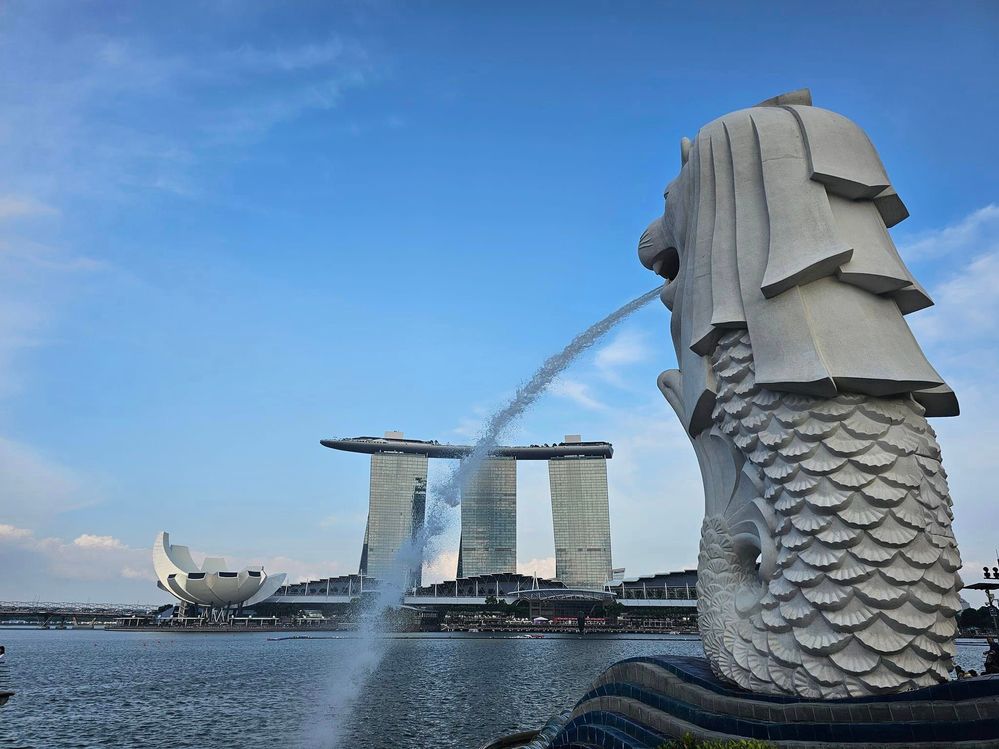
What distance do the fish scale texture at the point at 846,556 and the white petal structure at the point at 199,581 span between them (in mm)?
104331

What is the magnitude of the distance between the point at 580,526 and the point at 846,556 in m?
128

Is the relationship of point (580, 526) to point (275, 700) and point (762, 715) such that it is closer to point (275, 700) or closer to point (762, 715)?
point (275, 700)

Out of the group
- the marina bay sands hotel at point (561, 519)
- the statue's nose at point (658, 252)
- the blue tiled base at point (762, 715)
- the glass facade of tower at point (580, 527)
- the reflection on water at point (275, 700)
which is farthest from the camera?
the glass facade of tower at point (580, 527)

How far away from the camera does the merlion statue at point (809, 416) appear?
10.2 meters

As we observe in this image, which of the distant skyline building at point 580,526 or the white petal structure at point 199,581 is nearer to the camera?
the white petal structure at point 199,581

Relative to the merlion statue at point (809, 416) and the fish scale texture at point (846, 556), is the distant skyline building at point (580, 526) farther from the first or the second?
the fish scale texture at point (846, 556)

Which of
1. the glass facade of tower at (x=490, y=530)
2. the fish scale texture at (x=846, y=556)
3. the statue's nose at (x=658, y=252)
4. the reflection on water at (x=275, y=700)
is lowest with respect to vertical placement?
the reflection on water at (x=275, y=700)

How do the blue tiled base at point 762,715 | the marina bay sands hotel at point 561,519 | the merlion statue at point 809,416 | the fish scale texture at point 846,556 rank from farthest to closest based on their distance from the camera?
the marina bay sands hotel at point 561,519 → the merlion statue at point 809,416 → the fish scale texture at point 846,556 → the blue tiled base at point 762,715

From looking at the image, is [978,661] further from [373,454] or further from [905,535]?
[373,454]

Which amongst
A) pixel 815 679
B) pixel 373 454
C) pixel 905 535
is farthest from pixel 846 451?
pixel 373 454

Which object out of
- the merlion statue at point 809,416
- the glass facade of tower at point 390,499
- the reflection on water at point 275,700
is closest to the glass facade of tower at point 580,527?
the glass facade of tower at point 390,499

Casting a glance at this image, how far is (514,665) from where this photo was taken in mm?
40594

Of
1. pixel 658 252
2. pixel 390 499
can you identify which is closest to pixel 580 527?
pixel 390 499

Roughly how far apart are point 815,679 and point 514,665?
3307 centimetres
